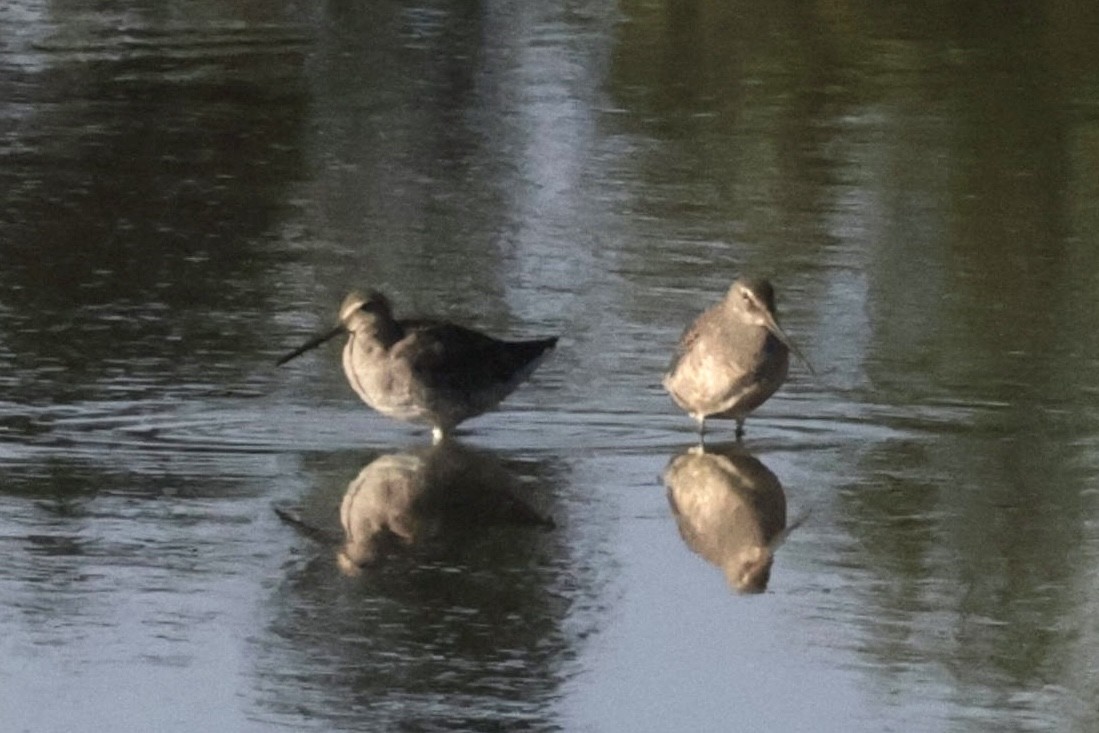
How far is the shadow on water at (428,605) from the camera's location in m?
6.91

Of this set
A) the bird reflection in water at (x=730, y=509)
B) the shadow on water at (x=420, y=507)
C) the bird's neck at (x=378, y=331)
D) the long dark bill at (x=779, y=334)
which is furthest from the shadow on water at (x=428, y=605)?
the long dark bill at (x=779, y=334)

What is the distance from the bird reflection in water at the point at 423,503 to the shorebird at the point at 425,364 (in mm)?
171

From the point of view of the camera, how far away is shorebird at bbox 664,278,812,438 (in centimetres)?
952

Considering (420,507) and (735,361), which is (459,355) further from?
(420,507)

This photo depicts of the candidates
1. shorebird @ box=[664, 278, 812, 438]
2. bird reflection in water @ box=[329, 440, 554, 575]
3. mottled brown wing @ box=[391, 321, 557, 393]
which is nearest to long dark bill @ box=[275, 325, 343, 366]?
mottled brown wing @ box=[391, 321, 557, 393]

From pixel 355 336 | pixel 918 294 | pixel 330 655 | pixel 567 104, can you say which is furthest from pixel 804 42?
pixel 330 655

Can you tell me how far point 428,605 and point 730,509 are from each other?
140 cm

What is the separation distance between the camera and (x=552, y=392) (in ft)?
33.5

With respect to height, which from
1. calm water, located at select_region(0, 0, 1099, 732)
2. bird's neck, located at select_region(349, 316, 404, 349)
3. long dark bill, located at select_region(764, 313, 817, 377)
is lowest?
calm water, located at select_region(0, 0, 1099, 732)

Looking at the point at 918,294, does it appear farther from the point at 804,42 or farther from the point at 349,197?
the point at 804,42

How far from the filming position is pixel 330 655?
7.29 metres

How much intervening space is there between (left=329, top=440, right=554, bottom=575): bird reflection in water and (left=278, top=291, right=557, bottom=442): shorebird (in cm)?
17

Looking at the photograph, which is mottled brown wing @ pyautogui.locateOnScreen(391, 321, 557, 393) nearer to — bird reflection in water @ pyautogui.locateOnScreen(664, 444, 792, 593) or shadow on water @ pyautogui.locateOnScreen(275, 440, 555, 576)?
shadow on water @ pyautogui.locateOnScreen(275, 440, 555, 576)

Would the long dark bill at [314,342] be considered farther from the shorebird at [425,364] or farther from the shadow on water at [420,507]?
the shadow on water at [420,507]
